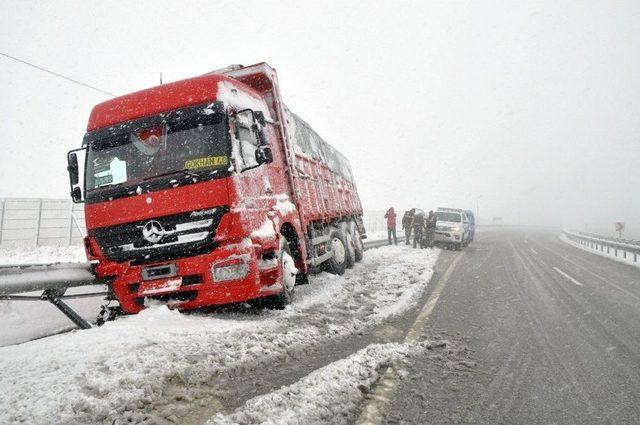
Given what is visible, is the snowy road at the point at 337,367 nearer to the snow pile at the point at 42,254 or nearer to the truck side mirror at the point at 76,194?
the truck side mirror at the point at 76,194

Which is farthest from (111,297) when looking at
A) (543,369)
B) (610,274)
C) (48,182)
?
(48,182)

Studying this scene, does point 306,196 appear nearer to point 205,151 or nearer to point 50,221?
point 205,151

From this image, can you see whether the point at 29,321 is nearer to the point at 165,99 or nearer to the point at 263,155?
the point at 165,99

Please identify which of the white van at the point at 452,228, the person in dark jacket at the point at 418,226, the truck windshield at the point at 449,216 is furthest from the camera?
the truck windshield at the point at 449,216

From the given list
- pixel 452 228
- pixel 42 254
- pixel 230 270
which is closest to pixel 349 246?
pixel 230 270

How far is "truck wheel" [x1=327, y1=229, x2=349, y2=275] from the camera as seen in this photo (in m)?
9.36

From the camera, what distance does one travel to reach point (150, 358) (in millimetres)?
3533

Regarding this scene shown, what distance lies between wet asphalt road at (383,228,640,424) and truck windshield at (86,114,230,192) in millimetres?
3477

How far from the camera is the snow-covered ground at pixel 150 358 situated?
267 centimetres

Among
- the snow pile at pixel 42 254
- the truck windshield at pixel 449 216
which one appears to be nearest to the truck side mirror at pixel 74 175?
the snow pile at pixel 42 254

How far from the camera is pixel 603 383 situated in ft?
11.3

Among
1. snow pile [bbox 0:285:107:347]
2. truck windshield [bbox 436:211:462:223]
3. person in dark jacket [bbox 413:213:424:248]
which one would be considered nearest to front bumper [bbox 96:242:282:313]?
snow pile [bbox 0:285:107:347]

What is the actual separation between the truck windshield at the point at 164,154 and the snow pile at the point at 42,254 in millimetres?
10271

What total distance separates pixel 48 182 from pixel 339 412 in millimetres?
82123
